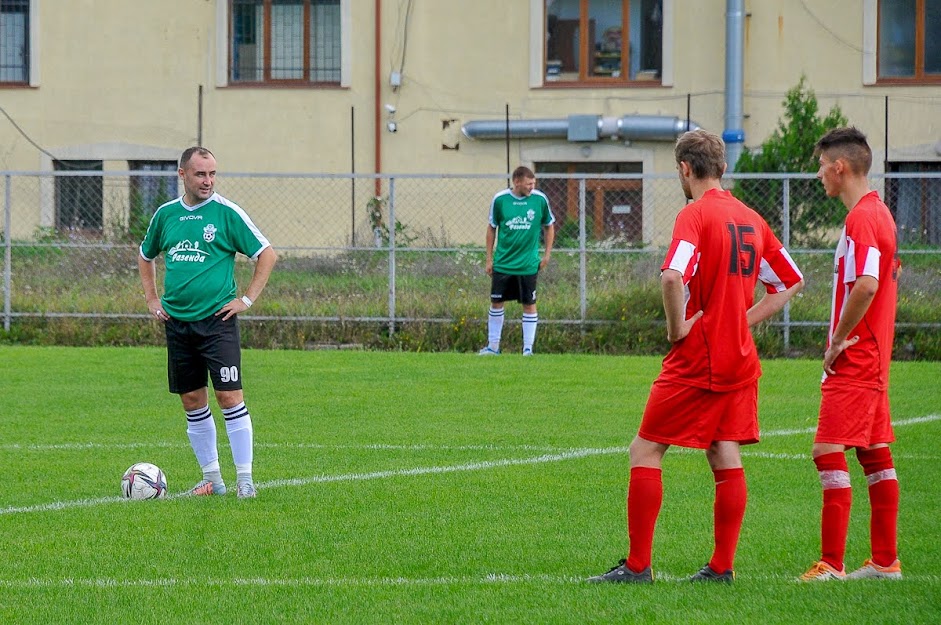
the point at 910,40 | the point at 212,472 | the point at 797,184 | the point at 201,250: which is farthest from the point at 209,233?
Result: the point at 910,40

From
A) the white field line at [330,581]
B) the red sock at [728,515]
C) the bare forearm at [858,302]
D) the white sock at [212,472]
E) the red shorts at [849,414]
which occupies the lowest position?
the white field line at [330,581]

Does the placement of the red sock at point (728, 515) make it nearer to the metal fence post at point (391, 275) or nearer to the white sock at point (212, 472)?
the white sock at point (212, 472)

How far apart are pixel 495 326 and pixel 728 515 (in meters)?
10.6

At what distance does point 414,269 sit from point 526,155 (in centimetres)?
922

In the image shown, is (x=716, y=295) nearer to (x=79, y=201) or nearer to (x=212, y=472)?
(x=212, y=472)

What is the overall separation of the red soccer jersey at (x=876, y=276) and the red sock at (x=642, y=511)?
930mm

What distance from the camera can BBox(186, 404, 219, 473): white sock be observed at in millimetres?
7906

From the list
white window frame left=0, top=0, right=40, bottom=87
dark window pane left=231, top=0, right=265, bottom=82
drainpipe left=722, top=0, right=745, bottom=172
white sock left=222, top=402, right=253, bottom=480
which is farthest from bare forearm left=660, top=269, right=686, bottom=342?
white window frame left=0, top=0, right=40, bottom=87

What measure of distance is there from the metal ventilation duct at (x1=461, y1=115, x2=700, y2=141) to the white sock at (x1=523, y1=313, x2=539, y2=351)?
10.0 meters

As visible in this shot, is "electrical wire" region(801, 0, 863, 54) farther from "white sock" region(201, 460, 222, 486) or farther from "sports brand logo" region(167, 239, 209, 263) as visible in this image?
"white sock" region(201, 460, 222, 486)

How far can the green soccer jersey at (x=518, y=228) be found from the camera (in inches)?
A: 620

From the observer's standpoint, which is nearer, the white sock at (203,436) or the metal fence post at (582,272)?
the white sock at (203,436)

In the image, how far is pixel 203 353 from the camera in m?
7.81

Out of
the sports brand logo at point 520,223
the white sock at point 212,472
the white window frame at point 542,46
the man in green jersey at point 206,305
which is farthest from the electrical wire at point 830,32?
the white sock at point 212,472
